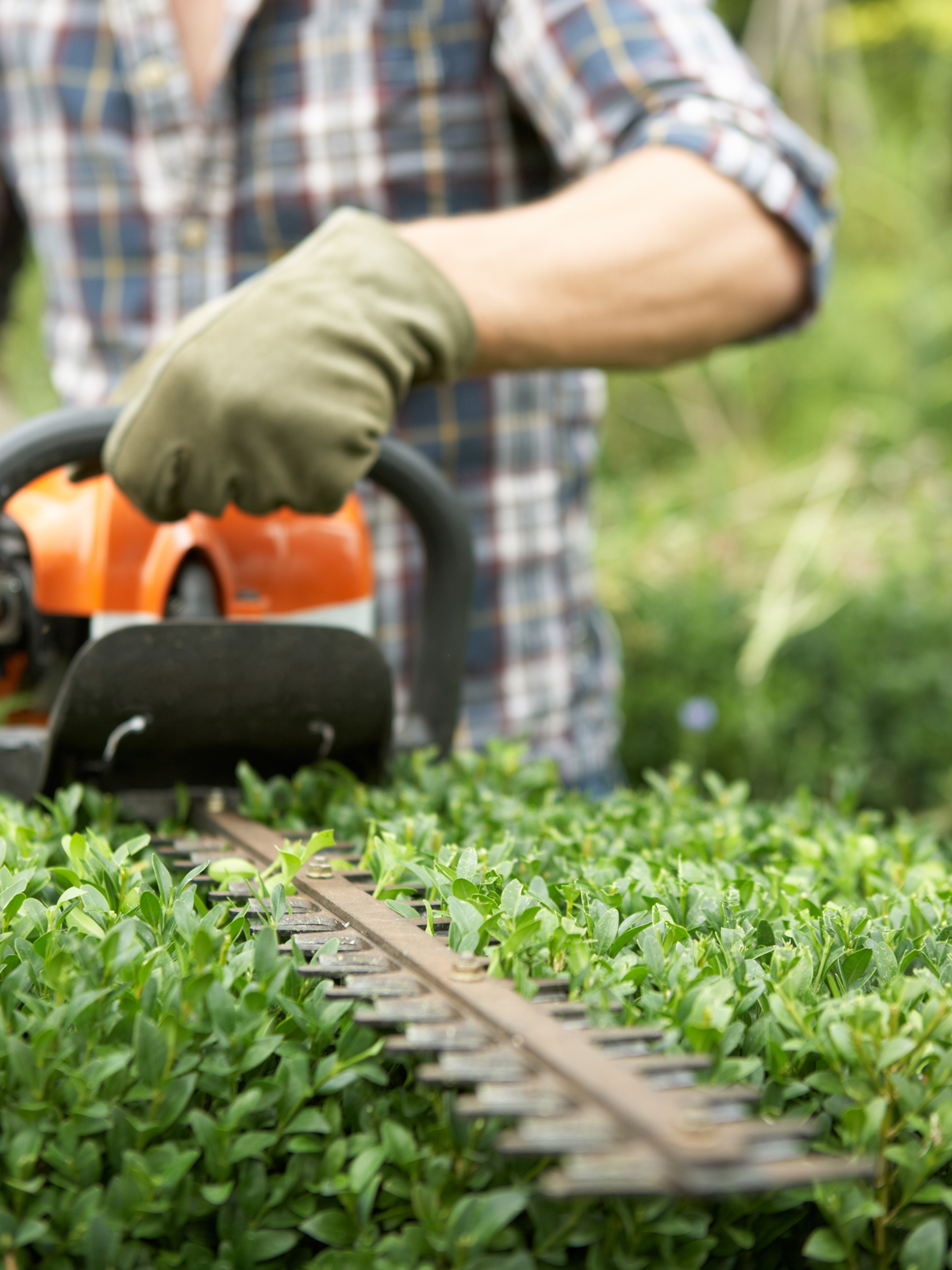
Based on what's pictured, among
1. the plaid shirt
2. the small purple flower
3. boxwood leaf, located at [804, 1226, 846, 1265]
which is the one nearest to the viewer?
boxwood leaf, located at [804, 1226, 846, 1265]

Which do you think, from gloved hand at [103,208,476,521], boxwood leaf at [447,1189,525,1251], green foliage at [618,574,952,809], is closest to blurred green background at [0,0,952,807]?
green foliage at [618,574,952,809]

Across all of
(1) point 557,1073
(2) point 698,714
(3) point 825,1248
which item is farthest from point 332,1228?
(2) point 698,714

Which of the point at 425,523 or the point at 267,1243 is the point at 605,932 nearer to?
the point at 267,1243

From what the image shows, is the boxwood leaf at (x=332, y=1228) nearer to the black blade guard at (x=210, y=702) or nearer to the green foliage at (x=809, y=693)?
the black blade guard at (x=210, y=702)

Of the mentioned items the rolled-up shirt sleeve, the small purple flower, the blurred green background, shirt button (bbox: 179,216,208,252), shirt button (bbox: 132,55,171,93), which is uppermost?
shirt button (bbox: 132,55,171,93)

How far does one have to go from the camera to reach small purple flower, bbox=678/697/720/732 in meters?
3.35

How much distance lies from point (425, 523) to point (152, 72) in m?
1.10

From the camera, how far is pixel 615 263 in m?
1.74

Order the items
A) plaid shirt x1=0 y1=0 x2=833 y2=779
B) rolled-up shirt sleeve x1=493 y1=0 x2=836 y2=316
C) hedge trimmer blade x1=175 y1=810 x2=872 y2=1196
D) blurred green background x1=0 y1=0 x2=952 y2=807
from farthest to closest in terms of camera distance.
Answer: blurred green background x1=0 y1=0 x2=952 y2=807 < plaid shirt x1=0 y1=0 x2=833 y2=779 < rolled-up shirt sleeve x1=493 y1=0 x2=836 y2=316 < hedge trimmer blade x1=175 y1=810 x2=872 y2=1196

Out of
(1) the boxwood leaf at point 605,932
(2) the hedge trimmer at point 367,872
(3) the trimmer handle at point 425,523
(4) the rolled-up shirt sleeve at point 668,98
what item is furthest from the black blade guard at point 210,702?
(4) the rolled-up shirt sleeve at point 668,98

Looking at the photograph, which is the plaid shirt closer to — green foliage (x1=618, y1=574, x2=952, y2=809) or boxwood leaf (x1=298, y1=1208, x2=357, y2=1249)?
green foliage (x1=618, y1=574, x2=952, y2=809)

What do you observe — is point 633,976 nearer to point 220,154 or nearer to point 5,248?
point 220,154

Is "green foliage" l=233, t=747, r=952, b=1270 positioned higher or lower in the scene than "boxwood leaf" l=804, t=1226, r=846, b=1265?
higher

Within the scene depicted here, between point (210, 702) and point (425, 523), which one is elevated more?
point (425, 523)
